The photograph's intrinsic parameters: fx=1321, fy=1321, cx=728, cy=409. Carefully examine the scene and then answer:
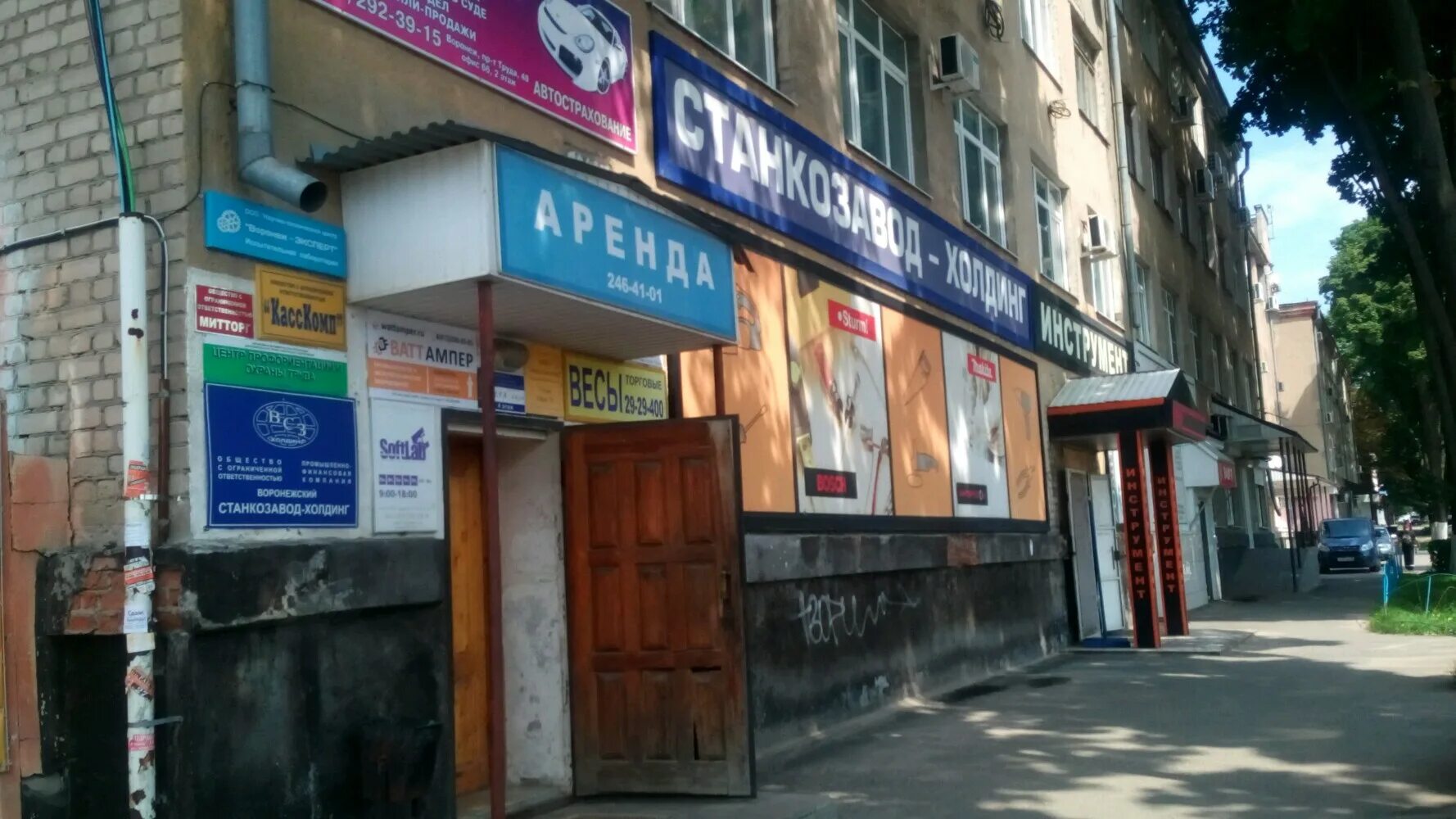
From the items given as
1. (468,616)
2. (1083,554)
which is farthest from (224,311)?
(1083,554)

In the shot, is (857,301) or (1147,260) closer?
(857,301)

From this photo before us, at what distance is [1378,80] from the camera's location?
60.5 feet

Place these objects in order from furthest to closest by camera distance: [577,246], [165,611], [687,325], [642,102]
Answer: [642,102] → [687,325] → [577,246] → [165,611]

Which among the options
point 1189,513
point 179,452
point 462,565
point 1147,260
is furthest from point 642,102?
point 1189,513

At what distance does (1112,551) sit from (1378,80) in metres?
7.58

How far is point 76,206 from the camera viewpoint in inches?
231

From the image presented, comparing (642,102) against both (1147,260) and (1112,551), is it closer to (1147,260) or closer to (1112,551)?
(1112,551)

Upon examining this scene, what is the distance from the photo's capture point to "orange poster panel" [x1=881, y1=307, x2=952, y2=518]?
12633 millimetres

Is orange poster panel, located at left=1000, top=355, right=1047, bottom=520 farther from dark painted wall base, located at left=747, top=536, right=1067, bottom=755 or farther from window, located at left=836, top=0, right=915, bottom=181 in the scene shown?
window, located at left=836, top=0, right=915, bottom=181

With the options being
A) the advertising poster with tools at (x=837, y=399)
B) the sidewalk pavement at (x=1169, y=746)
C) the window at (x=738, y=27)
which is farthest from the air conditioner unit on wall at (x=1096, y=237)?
the window at (x=738, y=27)

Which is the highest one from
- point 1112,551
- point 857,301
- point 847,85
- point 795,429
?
point 847,85

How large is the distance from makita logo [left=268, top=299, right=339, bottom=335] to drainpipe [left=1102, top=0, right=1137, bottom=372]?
59.4 ft

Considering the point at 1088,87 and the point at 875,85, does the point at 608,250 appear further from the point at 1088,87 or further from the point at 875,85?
the point at 1088,87

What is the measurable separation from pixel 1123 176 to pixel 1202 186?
8527mm
